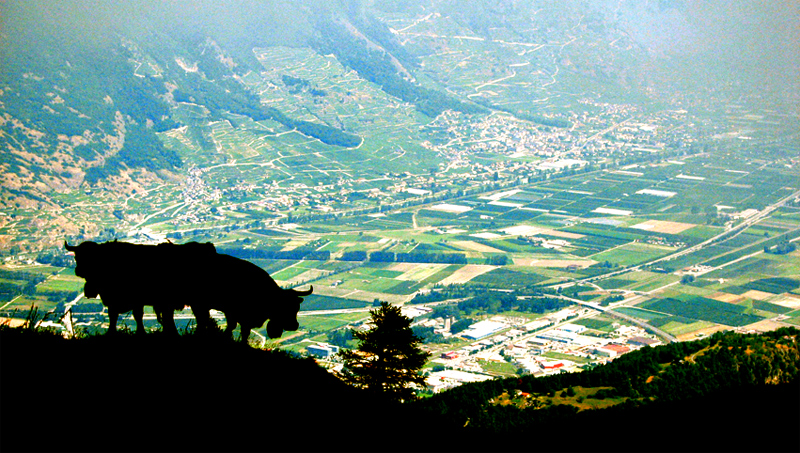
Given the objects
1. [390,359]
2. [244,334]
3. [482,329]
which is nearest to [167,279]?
[244,334]

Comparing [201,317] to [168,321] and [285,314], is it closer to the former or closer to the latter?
[168,321]

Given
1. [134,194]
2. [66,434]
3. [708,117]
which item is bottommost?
[66,434]

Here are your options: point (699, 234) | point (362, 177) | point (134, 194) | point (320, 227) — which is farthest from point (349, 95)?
point (699, 234)

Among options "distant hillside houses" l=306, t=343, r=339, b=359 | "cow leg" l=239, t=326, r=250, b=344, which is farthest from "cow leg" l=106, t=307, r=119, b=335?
"distant hillside houses" l=306, t=343, r=339, b=359

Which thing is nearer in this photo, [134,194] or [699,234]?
[699,234]

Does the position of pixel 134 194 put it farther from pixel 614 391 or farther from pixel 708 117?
pixel 708 117

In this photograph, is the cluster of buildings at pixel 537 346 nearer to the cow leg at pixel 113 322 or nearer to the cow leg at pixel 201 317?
the cow leg at pixel 201 317
